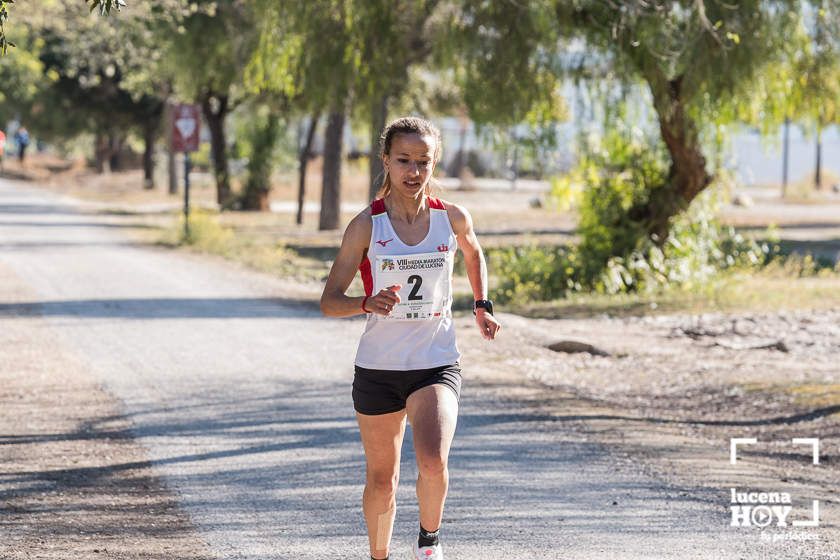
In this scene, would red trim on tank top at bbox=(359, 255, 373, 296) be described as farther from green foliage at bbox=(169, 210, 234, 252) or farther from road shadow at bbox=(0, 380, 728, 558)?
green foliage at bbox=(169, 210, 234, 252)

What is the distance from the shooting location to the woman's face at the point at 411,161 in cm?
489

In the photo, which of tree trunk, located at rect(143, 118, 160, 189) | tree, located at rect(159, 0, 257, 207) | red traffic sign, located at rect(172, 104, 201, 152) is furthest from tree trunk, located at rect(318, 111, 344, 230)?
tree trunk, located at rect(143, 118, 160, 189)

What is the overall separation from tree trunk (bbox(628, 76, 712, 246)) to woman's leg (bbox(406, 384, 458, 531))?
11.5 meters

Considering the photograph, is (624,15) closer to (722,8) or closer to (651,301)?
(722,8)

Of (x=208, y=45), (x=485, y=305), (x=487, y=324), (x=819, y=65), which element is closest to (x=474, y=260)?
(x=485, y=305)

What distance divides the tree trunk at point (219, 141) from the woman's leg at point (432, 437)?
1319 inches

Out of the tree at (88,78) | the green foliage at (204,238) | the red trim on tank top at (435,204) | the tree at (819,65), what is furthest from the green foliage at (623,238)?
the red trim on tank top at (435,204)

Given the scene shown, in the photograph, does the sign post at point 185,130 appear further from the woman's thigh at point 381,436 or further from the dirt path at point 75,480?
the woman's thigh at point 381,436

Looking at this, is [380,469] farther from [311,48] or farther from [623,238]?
[623,238]

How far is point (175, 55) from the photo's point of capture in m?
30.3

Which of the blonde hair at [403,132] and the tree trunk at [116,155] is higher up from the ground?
the tree trunk at [116,155]

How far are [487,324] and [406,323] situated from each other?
39 centimetres

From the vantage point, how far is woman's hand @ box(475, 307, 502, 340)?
16.6ft

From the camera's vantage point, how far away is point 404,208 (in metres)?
4.98
